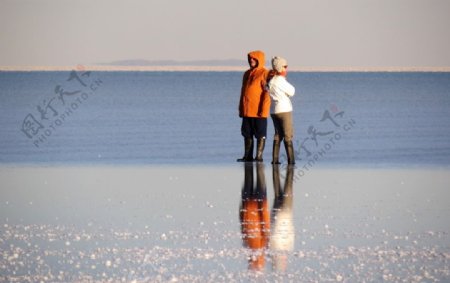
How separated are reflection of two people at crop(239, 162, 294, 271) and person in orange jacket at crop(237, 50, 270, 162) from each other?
251cm

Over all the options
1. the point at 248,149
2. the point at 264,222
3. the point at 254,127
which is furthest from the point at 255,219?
the point at 248,149

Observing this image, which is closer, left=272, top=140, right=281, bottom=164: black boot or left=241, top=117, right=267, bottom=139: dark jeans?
left=272, top=140, right=281, bottom=164: black boot

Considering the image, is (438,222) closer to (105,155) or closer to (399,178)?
(399,178)

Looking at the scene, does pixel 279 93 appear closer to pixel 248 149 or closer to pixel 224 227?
pixel 248 149

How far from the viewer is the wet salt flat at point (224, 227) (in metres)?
11.1

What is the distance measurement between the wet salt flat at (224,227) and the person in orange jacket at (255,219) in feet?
0.04

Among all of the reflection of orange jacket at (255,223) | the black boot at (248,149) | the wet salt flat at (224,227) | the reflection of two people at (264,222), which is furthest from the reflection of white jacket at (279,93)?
A: the reflection of orange jacket at (255,223)

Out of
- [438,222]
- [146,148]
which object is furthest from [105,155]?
[438,222]

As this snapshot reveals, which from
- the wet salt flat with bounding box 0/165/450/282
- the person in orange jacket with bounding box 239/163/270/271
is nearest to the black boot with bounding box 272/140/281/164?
the wet salt flat with bounding box 0/165/450/282

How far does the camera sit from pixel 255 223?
45.7 feet

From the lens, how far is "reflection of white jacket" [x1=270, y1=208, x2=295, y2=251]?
12.3m

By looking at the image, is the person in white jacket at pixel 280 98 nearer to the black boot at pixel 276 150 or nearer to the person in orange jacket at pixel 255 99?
the black boot at pixel 276 150

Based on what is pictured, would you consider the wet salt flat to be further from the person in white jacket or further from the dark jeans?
the dark jeans

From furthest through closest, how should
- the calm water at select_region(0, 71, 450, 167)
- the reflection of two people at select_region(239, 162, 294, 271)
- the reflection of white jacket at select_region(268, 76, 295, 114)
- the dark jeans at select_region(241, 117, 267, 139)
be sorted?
the calm water at select_region(0, 71, 450, 167) < the dark jeans at select_region(241, 117, 267, 139) < the reflection of white jacket at select_region(268, 76, 295, 114) < the reflection of two people at select_region(239, 162, 294, 271)
